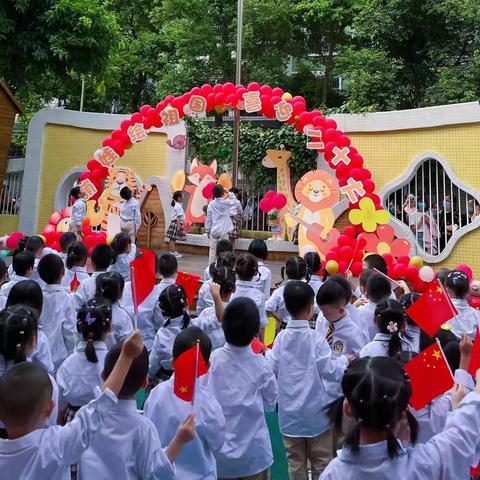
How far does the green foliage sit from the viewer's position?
11.2 meters

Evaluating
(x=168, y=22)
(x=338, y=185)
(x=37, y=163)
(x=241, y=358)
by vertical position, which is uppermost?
(x=168, y=22)

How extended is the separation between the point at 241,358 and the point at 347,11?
14.4 m

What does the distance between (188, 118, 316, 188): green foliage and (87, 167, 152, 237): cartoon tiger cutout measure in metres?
2.09

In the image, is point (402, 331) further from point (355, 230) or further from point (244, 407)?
point (355, 230)

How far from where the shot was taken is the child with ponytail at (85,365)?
2314mm

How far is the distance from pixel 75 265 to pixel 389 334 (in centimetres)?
286

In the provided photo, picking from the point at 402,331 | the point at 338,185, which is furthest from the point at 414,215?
the point at 402,331

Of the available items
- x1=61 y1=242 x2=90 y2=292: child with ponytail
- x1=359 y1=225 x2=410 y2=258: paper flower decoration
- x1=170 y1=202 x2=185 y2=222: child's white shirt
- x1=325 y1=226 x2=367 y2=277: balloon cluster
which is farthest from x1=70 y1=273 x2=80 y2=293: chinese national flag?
x1=170 y1=202 x2=185 y2=222: child's white shirt

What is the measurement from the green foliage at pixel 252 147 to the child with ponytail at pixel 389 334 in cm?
889

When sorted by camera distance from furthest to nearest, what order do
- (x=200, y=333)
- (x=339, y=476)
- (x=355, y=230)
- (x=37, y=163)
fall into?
(x=37, y=163) → (x=355, y=230) → (x=200, y=333) → (x=339, y=476)

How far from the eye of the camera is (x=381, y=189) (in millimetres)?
9195

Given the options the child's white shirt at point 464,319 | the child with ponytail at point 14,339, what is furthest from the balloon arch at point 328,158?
the child with ponytail at point 14,339

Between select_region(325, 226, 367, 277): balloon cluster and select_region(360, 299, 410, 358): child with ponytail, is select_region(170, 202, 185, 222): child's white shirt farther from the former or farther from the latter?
select_region(360, 299, 410, 358): child with ponytail

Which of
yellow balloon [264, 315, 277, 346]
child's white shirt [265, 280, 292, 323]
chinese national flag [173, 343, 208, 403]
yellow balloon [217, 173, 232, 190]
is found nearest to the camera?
chinese national flag [173, 343, 208, 403]
